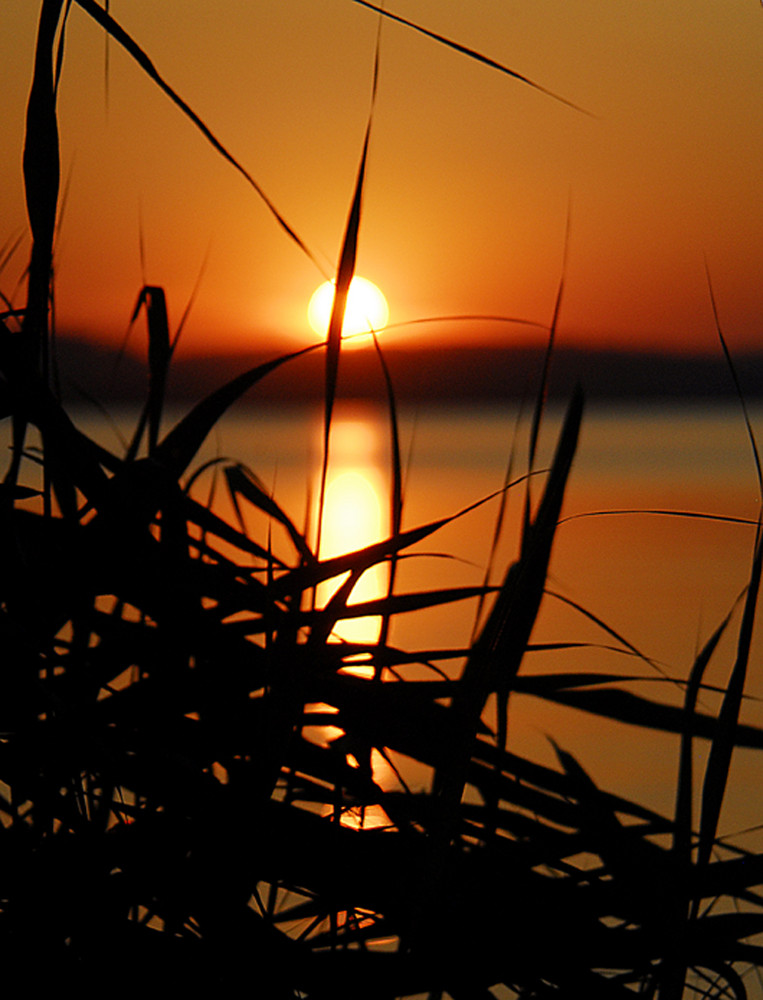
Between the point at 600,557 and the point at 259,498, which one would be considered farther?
the point at 600,557

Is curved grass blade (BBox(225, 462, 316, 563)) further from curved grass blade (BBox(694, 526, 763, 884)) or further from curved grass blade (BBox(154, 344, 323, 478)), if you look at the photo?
curved grass blade (BBox(694, 526, 763, 884))

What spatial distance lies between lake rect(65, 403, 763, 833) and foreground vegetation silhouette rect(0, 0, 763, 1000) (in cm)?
6

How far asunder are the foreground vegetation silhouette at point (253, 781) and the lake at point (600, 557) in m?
0.06

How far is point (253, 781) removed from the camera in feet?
1.03

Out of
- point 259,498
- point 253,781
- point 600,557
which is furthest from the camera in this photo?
point 600,557

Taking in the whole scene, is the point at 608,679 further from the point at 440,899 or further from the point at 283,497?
the point at 283,497

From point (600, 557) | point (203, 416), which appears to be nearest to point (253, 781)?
point (203, 416)

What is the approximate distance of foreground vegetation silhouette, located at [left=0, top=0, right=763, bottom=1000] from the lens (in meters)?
0.31

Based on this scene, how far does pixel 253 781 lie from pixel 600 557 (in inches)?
176

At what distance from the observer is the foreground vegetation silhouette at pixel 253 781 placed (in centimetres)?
31

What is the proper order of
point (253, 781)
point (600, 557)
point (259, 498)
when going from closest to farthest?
point (253, 781) < point (259, 498) < point (600, 557)

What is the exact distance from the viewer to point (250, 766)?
0.32 meters

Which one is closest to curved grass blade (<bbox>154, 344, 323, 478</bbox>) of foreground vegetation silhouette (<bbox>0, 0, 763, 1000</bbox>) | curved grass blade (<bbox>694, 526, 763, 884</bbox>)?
foreground vegetation silhouette (<bbox>0, 0, 763, 1000</bbox>)

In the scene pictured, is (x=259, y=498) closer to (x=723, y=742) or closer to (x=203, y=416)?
(x=203, y=416)
